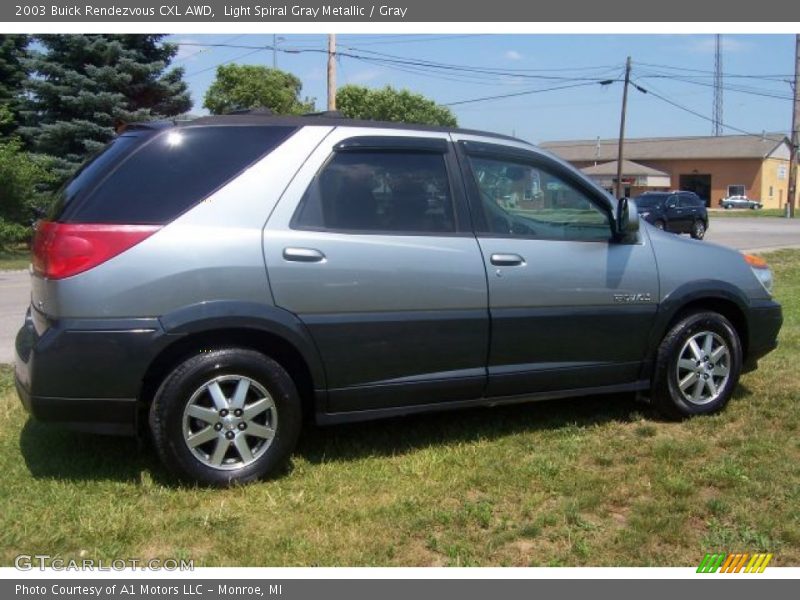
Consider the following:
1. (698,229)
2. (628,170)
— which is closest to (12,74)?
(698,229)

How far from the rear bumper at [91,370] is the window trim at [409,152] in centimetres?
103

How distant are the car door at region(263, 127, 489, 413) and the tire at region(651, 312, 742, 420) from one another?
133cm

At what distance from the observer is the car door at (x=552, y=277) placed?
4.45m

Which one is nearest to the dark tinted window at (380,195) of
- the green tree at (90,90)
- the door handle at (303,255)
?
the door handle at (303,255)

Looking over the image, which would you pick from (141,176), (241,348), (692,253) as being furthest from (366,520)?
(692,253)

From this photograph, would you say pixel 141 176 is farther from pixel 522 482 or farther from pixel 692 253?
pixel 692 253

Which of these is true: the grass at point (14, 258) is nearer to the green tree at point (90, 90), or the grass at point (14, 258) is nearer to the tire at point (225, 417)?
the green tree at point (90, 90)

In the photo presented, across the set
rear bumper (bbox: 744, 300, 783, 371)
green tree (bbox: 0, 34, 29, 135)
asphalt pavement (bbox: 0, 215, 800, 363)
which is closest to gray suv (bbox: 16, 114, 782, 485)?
rear bumper (bbox: 744, 300, 783, 371)

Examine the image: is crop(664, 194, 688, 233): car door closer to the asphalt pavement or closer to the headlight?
the asphalt pavement

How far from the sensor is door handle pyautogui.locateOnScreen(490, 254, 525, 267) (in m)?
4.38

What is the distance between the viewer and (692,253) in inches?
199

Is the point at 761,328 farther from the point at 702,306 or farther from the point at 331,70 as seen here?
the point at 331,70

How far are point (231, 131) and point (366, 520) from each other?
6.82 ft
